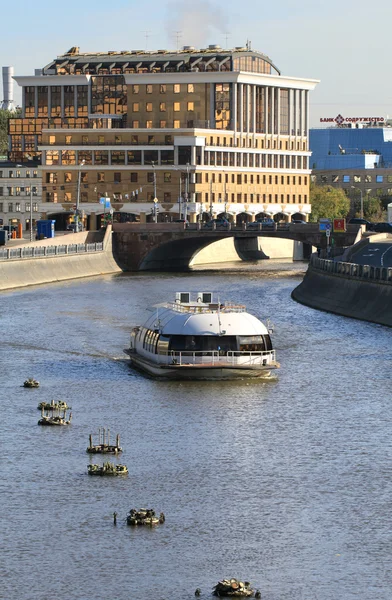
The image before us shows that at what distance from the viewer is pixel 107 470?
55906 millimetres

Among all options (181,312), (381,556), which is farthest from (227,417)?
(381,556)

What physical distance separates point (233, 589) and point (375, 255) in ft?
378

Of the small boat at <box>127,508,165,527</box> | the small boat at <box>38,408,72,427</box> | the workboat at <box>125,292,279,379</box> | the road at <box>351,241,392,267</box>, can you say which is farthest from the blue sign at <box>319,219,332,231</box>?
the small boat at <box>127,508,165,527</box>

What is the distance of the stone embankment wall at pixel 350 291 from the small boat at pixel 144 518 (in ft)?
204

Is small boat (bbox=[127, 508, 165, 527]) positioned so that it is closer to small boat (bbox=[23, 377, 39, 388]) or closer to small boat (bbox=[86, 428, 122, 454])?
small boat (bbox=[86, 428, 122, 454])

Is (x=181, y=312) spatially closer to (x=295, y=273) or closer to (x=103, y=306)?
(x=103, y=306)

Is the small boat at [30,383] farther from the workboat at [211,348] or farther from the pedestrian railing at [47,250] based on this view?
the pedestrian railing at [47,250]

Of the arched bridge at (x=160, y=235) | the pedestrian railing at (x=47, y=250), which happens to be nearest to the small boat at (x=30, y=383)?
the pedestrian railing at (x=47, y=250)

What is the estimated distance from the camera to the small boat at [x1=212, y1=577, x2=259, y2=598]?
41.9 meters

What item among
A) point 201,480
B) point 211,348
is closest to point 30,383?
point 211,348

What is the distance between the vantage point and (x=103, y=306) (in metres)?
126

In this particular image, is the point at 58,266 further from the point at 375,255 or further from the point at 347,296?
the point at 347,296

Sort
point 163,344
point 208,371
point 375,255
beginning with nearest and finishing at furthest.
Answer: point 208,371
point 163,344
point 375,255

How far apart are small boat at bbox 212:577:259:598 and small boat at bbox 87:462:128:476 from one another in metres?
14.1
